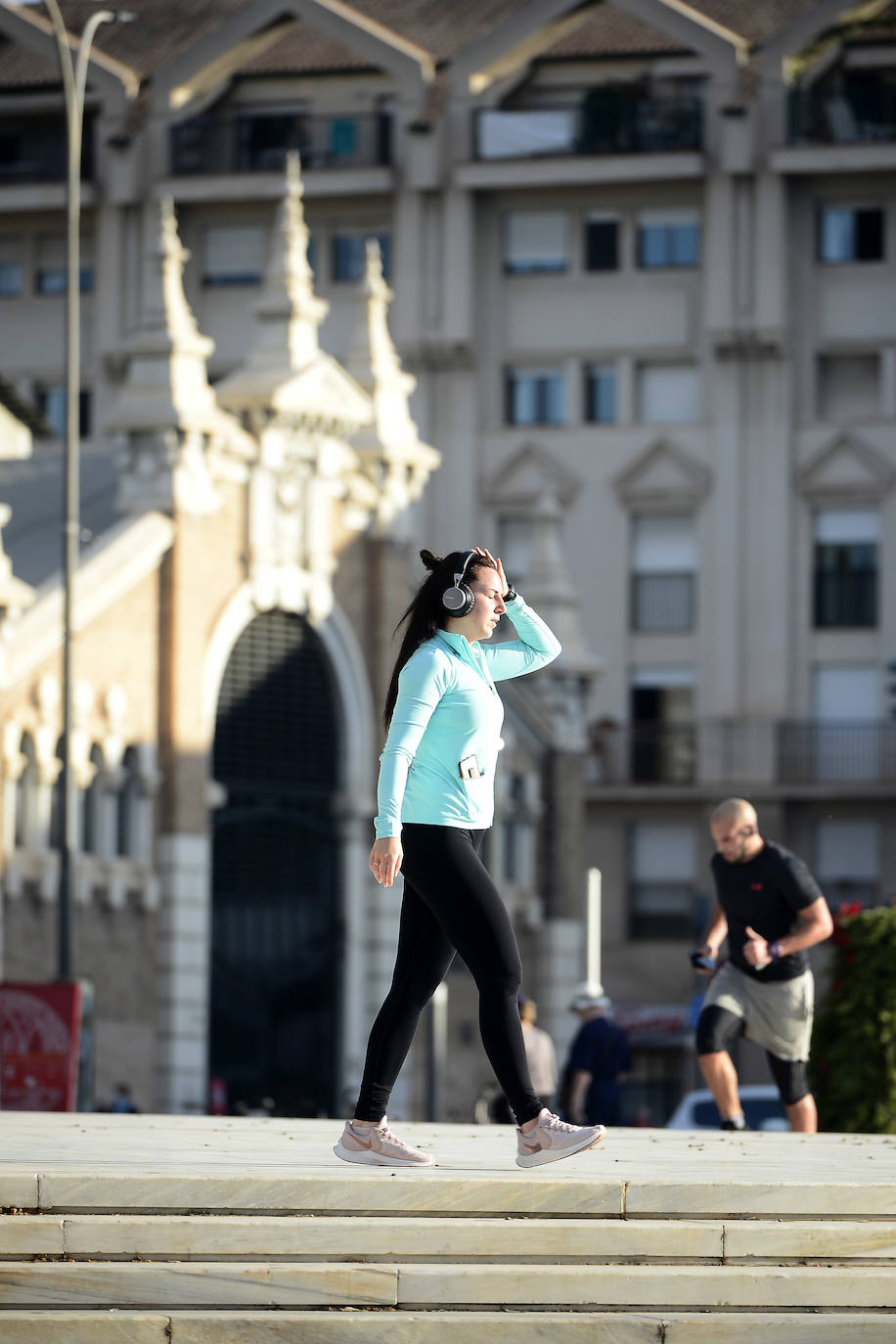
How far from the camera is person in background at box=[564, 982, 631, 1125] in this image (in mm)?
17906

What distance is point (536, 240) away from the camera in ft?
181

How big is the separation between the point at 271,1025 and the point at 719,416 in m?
24.0

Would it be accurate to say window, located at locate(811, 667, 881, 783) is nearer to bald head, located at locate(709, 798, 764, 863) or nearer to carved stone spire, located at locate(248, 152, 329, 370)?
carved stone spire, located at locate(248, 152, 329, 370)

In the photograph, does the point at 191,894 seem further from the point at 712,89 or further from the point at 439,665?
the point at 712,89

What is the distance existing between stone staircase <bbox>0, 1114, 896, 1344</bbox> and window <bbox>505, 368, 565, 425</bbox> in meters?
46.3

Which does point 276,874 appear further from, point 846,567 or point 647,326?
point 647,326

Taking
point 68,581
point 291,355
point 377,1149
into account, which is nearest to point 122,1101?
point 68,581

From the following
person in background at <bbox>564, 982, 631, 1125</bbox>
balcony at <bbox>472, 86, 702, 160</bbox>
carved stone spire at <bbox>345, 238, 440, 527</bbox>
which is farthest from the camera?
balcony at <bbox>472, 86, 702, 160</bbox>

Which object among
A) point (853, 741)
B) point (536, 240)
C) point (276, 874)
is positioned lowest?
point (276, 874)

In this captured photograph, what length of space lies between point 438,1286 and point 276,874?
955 inches

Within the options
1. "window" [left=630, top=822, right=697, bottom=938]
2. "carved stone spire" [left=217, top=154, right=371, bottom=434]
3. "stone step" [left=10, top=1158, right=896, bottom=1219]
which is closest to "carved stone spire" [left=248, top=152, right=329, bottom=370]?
"carved stone spire" [left=217, top=154, right=371, bottom=434]

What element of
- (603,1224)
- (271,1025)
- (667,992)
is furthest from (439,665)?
A: (667,992)

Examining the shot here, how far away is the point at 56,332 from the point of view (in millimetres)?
57406

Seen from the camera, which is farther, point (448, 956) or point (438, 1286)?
point (448, 956)
